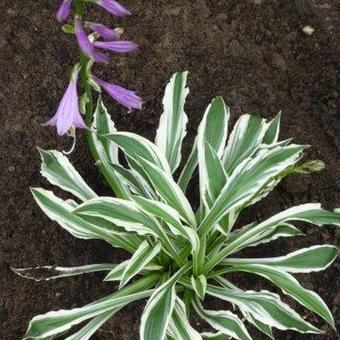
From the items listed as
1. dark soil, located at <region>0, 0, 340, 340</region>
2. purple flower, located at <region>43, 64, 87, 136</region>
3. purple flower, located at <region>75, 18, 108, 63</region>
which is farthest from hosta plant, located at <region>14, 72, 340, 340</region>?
purple flower, located at <region>75, 18, 108, 63</region>

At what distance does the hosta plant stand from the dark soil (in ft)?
0.41

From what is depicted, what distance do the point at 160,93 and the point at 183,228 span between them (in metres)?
0.82

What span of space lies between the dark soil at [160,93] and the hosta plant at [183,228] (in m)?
0.12

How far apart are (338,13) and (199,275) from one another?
1.36 meters

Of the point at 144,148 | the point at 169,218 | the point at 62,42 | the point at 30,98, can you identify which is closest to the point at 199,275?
the point at 169,218

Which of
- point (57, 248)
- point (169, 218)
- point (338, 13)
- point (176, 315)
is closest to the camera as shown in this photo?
point (169, 218)

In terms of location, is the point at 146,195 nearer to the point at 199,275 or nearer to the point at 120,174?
the point at 120,174

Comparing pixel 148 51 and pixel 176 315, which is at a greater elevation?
pixel 148 51

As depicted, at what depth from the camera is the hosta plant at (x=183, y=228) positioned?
5.77 ft

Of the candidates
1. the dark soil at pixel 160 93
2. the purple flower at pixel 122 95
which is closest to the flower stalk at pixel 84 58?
the purple flower at pixel 122 95

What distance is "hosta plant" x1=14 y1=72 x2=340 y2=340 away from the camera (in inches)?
69.3

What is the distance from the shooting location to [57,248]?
214 cm

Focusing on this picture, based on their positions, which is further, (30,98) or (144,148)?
(30,98)

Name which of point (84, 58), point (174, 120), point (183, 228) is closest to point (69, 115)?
point (84, 58)
